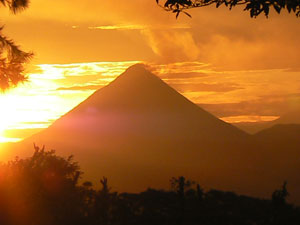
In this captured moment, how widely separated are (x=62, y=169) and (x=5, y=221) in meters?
5.50

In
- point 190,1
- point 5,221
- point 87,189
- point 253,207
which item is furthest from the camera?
point 253,207

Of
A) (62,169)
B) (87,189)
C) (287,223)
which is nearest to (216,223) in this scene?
(287,223)

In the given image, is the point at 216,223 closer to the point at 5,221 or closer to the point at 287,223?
the point at 287,223

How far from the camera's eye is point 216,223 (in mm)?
49156

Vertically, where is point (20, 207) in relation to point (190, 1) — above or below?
below

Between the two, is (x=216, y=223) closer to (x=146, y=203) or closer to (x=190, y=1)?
(x=146, y=203)

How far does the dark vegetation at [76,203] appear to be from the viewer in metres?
27.6

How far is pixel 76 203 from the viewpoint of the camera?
32625mm

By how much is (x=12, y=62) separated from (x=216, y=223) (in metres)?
29.7

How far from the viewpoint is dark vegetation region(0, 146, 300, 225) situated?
2761cm

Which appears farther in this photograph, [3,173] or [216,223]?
[216,223]

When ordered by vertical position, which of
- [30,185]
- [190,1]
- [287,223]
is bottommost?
[287,223]

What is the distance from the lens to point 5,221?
26562 millimetres

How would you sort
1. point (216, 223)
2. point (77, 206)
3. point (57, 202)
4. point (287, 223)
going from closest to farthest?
point (57, 202) < point (77, 206) < point (287, 223) < point (216, 223)
